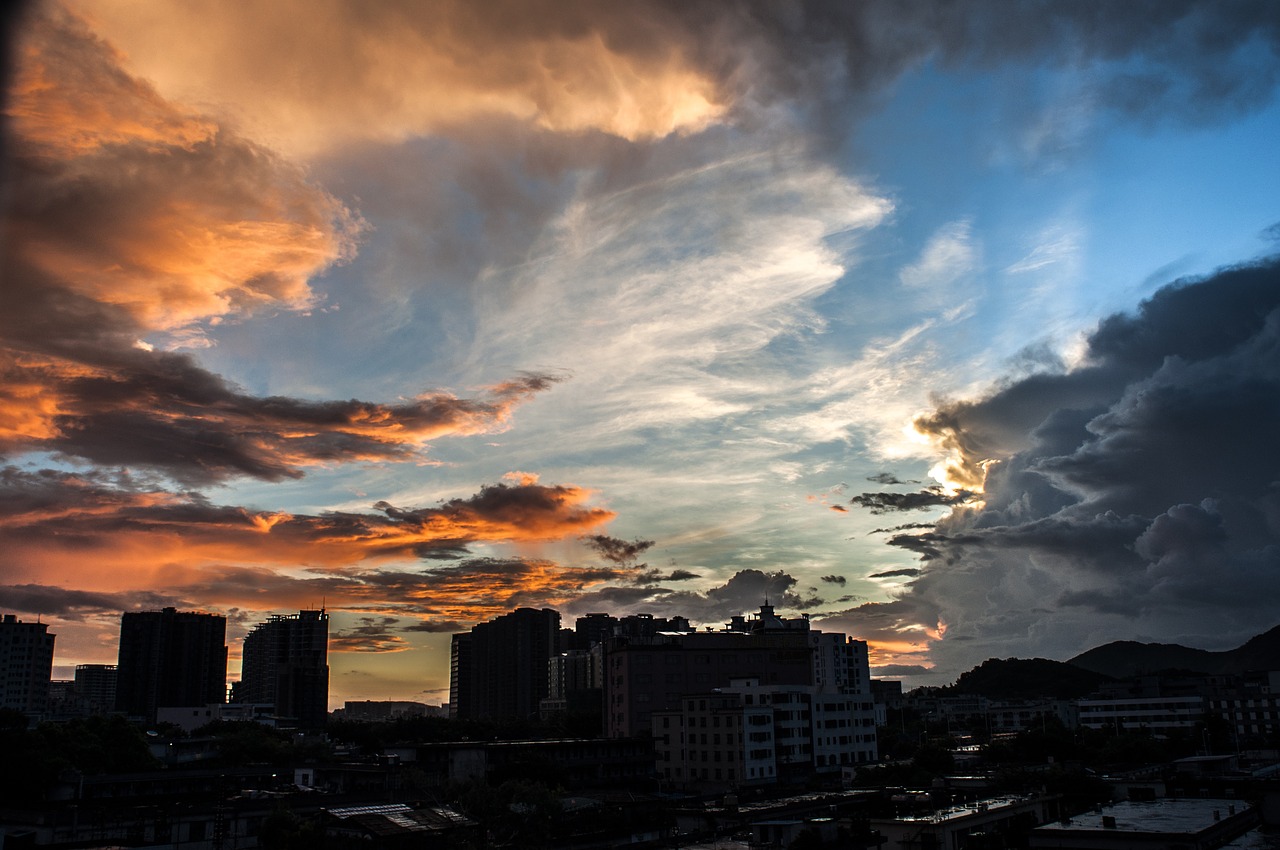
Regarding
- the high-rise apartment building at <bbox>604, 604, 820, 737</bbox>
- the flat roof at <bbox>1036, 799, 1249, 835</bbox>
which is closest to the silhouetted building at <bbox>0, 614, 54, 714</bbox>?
the high-rise apartment building at <bbox>604, 604, 820, 737</bbox>

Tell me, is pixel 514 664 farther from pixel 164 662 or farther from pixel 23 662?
pixel 23 662

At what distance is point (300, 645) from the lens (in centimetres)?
17275

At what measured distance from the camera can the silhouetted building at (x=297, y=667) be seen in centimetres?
16300

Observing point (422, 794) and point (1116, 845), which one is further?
point (422, 794)

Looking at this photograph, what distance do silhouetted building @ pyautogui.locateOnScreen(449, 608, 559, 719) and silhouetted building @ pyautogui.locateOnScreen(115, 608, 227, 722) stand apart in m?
50.2

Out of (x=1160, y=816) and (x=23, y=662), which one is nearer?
(x=1160, y=816)

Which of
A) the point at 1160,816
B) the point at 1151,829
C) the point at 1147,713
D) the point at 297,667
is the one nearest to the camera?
the point at 1151,829

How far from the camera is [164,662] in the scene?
159 metres

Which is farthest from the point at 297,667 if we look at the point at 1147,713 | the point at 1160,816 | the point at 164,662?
the point at 1160,816

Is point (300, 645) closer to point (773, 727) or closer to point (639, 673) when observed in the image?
point (639, 673)

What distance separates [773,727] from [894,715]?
319 feet

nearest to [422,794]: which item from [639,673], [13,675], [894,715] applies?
[639,673]

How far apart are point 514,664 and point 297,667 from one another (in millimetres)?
43088

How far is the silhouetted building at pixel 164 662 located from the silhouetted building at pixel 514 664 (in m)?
50.2
